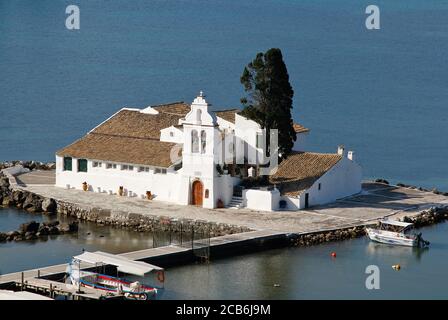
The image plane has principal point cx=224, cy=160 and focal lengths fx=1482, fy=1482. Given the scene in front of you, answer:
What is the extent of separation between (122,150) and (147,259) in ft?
42.7

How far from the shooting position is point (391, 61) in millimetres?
135000

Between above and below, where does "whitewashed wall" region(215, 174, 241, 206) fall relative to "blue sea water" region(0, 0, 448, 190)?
below

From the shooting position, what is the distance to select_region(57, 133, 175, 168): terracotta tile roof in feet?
226

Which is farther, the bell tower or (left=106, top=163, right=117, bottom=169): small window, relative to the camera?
(left=106, top=163, right=117, bottom=169): small window

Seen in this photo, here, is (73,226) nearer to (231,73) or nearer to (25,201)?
(25,201)

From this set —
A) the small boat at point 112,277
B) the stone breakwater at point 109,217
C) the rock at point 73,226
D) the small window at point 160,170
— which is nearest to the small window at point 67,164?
the stone breakwater at point 109,217

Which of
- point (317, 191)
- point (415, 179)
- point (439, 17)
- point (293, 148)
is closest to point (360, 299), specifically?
point (317, 191)

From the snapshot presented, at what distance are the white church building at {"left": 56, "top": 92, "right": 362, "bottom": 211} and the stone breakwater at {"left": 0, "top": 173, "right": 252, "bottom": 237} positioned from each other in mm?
2591

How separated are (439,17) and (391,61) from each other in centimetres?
5613

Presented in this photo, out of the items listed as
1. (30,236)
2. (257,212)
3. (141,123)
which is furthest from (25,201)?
(257,212)

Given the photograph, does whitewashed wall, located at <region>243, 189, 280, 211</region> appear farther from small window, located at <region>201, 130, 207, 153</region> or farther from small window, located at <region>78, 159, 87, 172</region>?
small window, located at <region>78, 159, 87, 172</region>

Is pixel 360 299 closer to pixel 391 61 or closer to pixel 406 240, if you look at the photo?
pixel 406 240

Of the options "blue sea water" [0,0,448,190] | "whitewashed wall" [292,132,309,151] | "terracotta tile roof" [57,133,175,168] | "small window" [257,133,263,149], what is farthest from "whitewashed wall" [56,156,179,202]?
"blue sea water" [0,0,448,190]

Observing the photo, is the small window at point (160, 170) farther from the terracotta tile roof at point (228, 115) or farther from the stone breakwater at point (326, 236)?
the stone breakwater at point (326, 236)
